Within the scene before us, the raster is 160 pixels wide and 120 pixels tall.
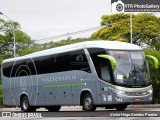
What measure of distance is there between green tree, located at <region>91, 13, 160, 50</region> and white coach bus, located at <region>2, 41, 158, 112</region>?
1424 inches

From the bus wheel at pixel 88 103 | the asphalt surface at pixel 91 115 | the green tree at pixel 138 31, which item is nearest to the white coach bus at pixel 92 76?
the bus wheel at pixel 88 103

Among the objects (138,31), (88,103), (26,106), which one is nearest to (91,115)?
(88,103)

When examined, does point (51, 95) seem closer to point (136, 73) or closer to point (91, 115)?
point (136, 73)

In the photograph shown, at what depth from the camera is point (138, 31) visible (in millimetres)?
67750

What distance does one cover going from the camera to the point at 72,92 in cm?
2688

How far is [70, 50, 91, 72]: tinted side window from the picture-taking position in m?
25.4

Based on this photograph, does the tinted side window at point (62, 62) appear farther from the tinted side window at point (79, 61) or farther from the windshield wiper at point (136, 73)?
the windshield wiper at point (136, 73)

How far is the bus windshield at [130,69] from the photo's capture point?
24.2 meters

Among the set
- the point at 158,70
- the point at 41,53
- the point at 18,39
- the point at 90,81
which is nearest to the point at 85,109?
the point at 90,81

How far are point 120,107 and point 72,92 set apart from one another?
106 inches

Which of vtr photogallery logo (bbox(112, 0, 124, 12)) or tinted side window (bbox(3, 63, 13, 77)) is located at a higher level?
vtr photogallery logo (bbox(112, 0, 124, 12))

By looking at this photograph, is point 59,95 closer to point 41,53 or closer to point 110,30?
point 41,53

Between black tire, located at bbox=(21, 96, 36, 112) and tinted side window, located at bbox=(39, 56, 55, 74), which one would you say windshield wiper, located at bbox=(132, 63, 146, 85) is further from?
black tire, located at bbox=(21, 96, 36, 112)

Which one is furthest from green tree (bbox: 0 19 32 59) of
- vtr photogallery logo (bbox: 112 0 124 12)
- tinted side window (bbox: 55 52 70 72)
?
tinted side window (bbox: 55 52 70 72)
